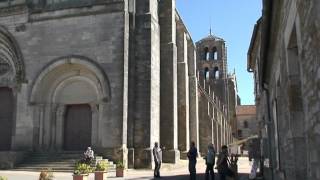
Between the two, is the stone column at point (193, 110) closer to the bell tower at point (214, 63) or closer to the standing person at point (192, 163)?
the standing person at point (192, 163)

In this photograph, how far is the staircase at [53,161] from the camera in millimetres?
19750

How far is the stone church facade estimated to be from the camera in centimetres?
2164

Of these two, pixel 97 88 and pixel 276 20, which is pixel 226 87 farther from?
pixel 276 20

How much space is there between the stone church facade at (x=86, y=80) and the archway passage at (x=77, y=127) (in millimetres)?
56

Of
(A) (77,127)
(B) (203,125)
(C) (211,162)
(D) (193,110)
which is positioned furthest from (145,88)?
(B) (203,125)

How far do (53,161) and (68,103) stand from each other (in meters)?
4.12

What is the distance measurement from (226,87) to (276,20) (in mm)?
64737

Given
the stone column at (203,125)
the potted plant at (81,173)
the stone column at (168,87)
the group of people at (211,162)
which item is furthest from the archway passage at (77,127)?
the stone column at (203,125)

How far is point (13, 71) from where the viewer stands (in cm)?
2402

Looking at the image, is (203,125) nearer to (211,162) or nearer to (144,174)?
(144,174)

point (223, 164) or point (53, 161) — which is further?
point (53, 161)

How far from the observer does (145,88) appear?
22062 mm

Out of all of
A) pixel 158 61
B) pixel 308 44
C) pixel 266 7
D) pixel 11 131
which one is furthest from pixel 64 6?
pixel 308 44

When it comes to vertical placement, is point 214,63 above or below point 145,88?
above
